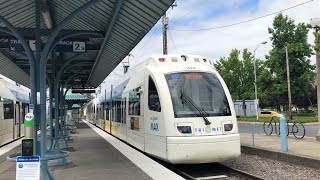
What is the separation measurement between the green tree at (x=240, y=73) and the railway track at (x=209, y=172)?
1719 inches

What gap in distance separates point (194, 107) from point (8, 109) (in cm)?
1262

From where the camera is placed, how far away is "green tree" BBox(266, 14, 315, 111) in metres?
46.3

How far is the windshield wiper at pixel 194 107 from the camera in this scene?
33.6 ft

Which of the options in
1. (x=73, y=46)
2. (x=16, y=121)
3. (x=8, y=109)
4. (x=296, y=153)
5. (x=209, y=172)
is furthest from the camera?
(x=16, y=121)

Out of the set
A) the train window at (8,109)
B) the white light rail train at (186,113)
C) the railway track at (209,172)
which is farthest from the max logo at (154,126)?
the train window at (8,109)

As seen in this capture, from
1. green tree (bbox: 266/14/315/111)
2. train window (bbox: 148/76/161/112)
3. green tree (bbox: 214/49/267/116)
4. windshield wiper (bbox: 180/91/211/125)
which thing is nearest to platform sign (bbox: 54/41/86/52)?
train window (bbox: 148/76/161/112)

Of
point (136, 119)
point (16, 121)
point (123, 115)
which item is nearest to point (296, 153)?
point (136, 119)

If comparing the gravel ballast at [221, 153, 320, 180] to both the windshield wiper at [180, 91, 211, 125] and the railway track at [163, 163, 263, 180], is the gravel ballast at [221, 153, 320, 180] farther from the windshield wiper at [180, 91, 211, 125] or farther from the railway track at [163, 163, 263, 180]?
the windshield wiper at [180, 91, 211, 125]

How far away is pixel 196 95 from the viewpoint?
35.1ft

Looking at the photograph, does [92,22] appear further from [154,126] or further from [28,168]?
[28,168]

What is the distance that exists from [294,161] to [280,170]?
3.07ft

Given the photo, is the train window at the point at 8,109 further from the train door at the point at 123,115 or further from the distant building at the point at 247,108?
the distant building at the point at 247,108

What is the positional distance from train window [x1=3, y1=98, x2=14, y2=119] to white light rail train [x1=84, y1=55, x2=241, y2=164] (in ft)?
29.9

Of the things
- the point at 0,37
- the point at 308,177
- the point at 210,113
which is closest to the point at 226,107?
the point at 210,113
